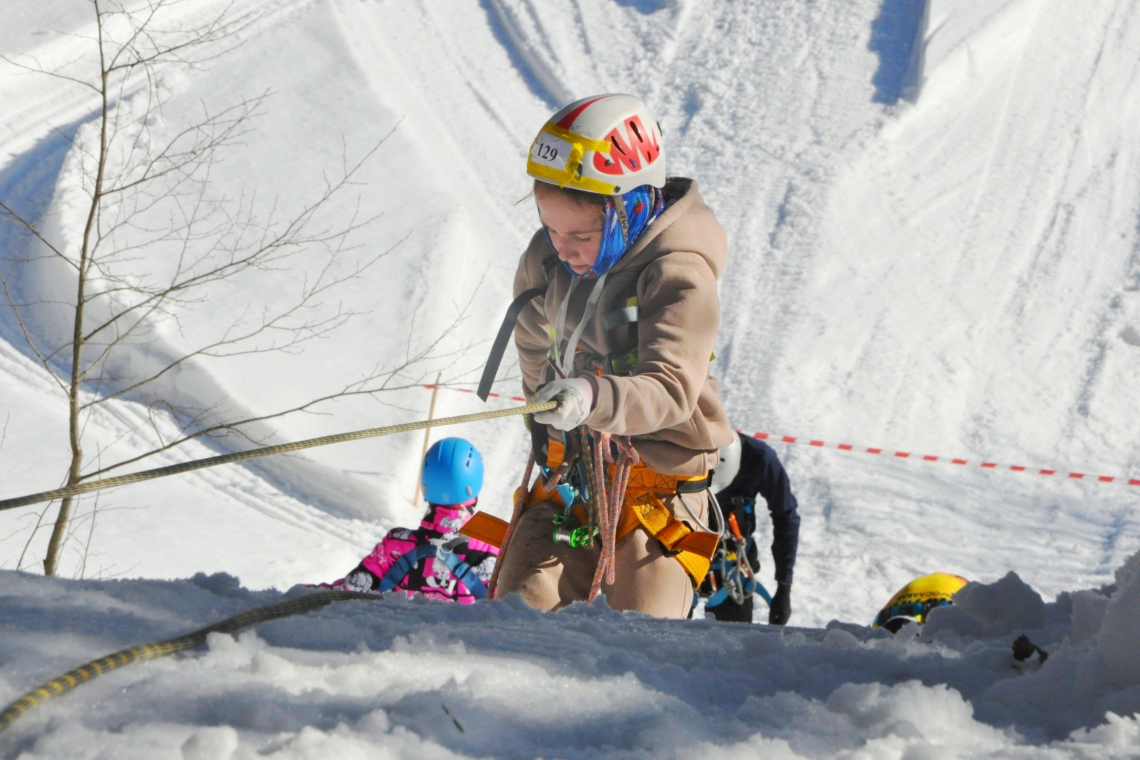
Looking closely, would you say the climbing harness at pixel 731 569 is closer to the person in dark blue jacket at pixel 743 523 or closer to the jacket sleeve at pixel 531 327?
the person in dark blue jacket at pixel 743 523

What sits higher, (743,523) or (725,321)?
(725,321)

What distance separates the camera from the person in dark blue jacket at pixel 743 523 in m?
4.46

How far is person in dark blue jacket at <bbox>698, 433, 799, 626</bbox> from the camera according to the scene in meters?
4.46

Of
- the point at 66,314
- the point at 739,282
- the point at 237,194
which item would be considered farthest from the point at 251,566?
the point at 739,282

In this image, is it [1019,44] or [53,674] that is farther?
[1019,44]

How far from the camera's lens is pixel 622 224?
8.20 feet

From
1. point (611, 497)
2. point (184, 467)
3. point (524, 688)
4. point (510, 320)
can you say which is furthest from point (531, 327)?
point (524, 688)

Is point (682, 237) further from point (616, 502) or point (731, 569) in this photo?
point (731, 569)

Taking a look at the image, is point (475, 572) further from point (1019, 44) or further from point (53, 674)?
point (1019, 44)

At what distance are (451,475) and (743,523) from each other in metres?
1.44

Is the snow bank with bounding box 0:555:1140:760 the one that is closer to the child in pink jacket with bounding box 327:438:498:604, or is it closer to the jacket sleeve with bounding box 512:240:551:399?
the jacket sleeve with bounding box 512:240:551:399

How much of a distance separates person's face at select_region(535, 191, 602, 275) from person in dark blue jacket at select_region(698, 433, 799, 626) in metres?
2.13

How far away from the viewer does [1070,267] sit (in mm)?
9688

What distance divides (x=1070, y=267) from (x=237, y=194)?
8366 mm
